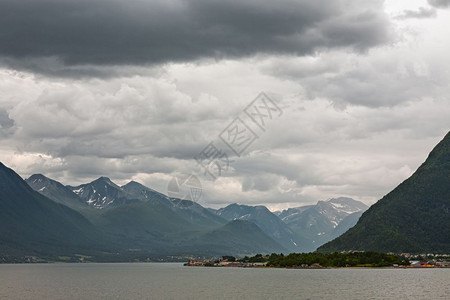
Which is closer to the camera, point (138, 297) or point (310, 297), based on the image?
point (310, 297)

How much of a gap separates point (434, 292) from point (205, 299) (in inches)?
2760

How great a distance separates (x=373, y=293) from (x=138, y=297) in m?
73.1

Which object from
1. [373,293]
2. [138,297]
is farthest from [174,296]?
[373,293]

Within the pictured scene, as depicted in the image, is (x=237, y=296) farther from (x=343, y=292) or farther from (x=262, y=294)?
(x=343, y=292)

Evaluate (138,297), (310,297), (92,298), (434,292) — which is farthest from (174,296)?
(434,292)

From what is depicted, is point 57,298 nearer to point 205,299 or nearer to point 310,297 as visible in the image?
point 205,299

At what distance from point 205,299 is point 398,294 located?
57703 millimetres

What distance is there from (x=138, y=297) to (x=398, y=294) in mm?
80008

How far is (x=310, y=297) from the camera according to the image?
598 feet

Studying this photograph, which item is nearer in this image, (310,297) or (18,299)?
(310,297)

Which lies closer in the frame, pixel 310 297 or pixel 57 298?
pixel 310 297

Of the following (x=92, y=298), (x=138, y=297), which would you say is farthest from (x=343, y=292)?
(x=92, y=298)

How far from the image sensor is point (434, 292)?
19125 cm

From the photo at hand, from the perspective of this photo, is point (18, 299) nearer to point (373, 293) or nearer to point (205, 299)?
point (205, 299)
